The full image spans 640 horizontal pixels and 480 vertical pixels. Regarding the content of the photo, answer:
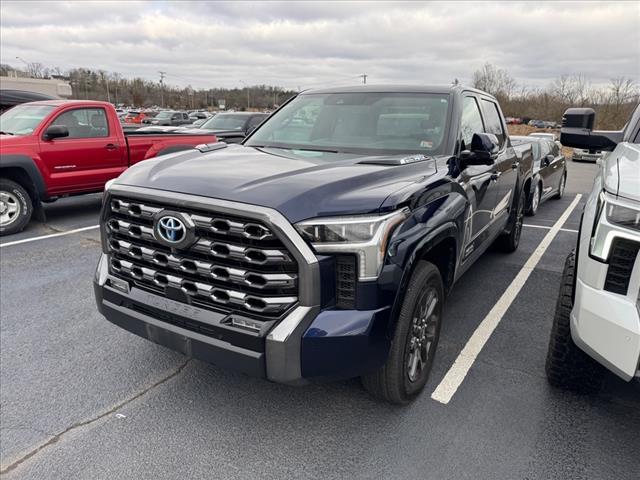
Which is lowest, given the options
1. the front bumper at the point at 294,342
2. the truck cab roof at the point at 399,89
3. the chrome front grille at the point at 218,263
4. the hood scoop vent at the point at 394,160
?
the front bumper at the point at 294,342

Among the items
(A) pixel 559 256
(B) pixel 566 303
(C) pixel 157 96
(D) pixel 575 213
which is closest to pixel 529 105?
(D) pixel 575 213

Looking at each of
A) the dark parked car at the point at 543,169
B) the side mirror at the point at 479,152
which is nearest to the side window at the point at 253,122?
the dark parked car at the point at 543,169

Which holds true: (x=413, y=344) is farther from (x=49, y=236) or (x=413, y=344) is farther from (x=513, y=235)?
(x=49, y=236)

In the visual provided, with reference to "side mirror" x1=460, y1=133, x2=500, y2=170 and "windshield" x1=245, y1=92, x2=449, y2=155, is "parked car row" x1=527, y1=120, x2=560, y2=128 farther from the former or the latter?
"side mirror" x1=460, y1=133, x2=500, y2=170

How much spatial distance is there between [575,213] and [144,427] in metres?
8.85

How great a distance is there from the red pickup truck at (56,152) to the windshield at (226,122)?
15.4 ft

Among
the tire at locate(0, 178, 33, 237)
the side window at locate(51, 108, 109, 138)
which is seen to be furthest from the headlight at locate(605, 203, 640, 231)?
the side window at locate(51, 108, 109, 138)

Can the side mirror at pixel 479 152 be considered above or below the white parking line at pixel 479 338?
above

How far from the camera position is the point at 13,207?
22.0 feet

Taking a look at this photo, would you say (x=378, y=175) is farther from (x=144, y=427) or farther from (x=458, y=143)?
(x=144, y=427)

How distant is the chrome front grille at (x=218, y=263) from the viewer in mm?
2209

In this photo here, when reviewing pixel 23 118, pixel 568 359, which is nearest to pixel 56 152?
pixel 23 118

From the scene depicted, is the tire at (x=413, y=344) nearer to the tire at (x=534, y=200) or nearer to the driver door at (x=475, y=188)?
the driver door at (x=475, y=188)

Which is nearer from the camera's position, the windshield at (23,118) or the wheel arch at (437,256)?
the wheel arch at (437,256)
